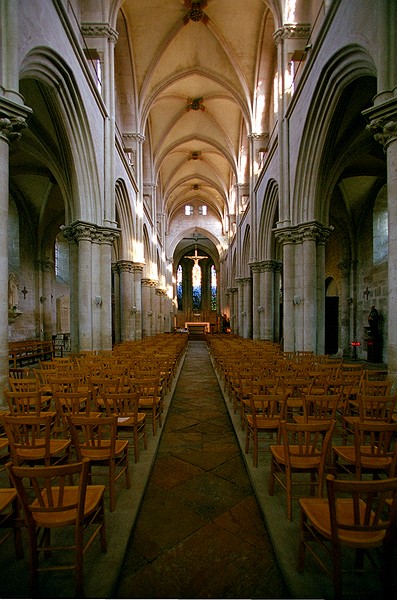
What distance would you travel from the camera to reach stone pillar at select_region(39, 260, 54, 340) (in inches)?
805

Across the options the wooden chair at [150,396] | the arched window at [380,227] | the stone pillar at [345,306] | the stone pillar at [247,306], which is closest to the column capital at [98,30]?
the arched window at [380,227]

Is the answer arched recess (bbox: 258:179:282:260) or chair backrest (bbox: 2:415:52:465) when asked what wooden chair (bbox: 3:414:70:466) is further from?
arched recess (bbox: 258:179:282:260)

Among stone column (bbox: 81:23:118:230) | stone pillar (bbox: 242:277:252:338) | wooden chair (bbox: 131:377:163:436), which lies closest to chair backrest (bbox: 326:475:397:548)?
wooden chair (bbox: 131:377:163:436)

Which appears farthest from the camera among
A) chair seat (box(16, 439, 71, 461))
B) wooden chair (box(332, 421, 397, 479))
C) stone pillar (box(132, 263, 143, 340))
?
stone pillar (box(132, 263, 143, 340))

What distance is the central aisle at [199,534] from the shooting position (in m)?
2.32

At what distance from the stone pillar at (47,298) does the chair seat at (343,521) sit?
2075 cm

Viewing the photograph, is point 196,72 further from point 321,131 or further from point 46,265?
point 46,265

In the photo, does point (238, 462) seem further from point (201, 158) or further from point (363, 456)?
point (201, 158)

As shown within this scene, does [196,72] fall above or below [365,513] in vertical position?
above

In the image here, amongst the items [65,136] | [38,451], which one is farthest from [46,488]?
[65,136]

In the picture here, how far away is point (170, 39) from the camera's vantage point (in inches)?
676

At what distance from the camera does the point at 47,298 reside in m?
20.6

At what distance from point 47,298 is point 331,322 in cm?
1672

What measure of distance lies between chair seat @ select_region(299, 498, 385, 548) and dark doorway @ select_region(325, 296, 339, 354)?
53.1ft
